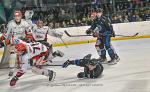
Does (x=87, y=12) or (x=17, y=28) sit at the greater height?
(x=17, y=28)

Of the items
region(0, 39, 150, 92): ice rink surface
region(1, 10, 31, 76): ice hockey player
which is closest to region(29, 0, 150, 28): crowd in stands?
region(0, 39, 150, 92): ice rink surface

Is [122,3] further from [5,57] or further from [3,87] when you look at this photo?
[3,87]

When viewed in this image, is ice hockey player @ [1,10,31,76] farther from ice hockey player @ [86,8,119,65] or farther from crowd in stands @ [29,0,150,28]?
crowd in stands @ [29,0,150,28]

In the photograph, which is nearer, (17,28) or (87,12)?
(17,28)

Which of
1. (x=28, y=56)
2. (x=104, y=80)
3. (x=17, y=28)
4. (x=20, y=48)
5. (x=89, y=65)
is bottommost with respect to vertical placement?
(x=104, y=80)

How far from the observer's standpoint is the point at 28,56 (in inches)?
314

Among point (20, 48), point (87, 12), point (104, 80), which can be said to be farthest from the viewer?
point (87, 12)

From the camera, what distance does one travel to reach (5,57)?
1139cm

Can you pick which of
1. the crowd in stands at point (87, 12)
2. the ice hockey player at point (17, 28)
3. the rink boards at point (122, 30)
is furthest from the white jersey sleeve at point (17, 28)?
the crowd in stands at point (87, 12)

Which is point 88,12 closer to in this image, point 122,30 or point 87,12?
point 87,12

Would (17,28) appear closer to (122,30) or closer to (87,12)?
(122,30)

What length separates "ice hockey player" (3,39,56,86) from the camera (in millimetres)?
7910

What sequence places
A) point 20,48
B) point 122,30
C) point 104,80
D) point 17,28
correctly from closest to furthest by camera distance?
point 20,48 < point 104,80 < point 17,28 < point 122,30

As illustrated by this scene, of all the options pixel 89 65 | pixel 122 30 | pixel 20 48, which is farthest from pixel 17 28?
pixel 122 30
